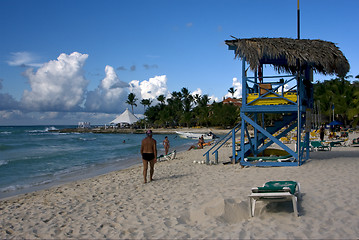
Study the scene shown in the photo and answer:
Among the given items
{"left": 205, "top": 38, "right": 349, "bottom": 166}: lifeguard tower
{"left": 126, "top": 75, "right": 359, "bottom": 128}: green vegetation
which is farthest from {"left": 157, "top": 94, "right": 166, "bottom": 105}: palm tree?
{"left": 205, "top": 38, "right": 349, "bottom": 166}: lifeguard tower

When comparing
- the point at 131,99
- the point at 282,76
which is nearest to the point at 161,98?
the point at 131,99

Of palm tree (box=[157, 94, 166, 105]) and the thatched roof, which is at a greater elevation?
palm tree (box=[157, 94, 166, 105])

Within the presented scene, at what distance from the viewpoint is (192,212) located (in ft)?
17.6

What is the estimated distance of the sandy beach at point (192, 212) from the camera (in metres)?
4.39

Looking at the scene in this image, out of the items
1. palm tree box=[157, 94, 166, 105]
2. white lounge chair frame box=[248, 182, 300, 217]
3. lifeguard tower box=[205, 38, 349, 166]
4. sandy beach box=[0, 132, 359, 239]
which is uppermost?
palm tree box=[157, 94, 166, 105]

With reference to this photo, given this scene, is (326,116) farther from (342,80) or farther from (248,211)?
(248,211)

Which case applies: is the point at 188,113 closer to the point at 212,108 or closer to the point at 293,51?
the point at 212,108

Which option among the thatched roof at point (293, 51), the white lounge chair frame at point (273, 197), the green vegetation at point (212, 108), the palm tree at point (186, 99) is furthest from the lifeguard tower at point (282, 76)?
the palm tree at point (186, 99)

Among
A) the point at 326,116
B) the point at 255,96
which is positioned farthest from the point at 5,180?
the point at 326,116

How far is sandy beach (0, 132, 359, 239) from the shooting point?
439 centimetres

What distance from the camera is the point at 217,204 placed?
5.43 metres

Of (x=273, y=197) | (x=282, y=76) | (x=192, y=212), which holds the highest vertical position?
(x=282, y=76)

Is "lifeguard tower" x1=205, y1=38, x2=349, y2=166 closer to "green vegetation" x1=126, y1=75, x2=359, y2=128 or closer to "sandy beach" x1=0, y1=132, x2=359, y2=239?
"sandy beach" x1=0, y1=132, x2=359, y2=239

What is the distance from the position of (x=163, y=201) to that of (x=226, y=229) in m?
2.26
